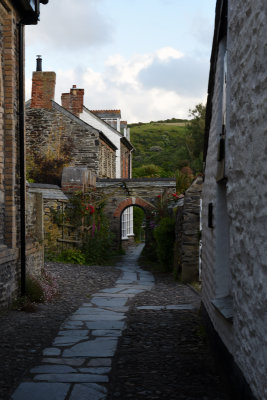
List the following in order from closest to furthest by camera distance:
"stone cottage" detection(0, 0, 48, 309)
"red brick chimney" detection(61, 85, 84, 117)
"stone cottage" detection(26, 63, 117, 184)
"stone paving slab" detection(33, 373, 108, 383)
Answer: "stone paving slab" detection(33, 373, 108, 383)
"stone cottage" detection(0, 0, 48, 309)
"stone cottage" detection(26, 63, 117, 184)
"red brick chimney" detection(61, 85, 84, 117)

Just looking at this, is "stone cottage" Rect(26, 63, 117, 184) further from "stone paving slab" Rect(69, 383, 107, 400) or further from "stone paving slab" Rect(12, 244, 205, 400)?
"stone paving slab" Rect(69, 383, 107, 400)

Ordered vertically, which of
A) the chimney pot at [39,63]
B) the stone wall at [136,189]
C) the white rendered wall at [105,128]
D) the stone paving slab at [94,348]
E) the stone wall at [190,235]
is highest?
the chimney pot at [39,63]

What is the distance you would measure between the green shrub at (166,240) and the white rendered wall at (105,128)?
497 inches

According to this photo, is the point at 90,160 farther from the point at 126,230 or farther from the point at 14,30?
the point at 14,30

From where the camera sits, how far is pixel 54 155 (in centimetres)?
2156

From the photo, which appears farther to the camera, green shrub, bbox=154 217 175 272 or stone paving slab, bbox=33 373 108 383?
green shrub, bbox=154 217 175 272

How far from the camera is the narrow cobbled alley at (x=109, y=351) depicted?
13.4 feet

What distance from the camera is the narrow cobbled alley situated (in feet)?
13.4

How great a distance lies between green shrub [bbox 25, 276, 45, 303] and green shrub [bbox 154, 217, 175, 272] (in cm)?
568

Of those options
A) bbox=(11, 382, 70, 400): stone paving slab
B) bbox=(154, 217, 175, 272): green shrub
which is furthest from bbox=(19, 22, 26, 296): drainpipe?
bbox=(154, 217, 175, 272): green shrub

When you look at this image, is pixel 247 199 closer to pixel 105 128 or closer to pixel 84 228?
pixel 84 228

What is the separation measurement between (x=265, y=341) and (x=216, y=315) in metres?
2.14

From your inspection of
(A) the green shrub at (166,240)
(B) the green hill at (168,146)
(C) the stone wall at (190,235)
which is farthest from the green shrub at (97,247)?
(B) the green hill at (168,146)

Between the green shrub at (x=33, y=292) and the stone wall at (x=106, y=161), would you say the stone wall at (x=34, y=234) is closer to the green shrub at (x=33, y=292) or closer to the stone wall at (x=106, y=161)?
the green shrub at (x=33, y=292)
